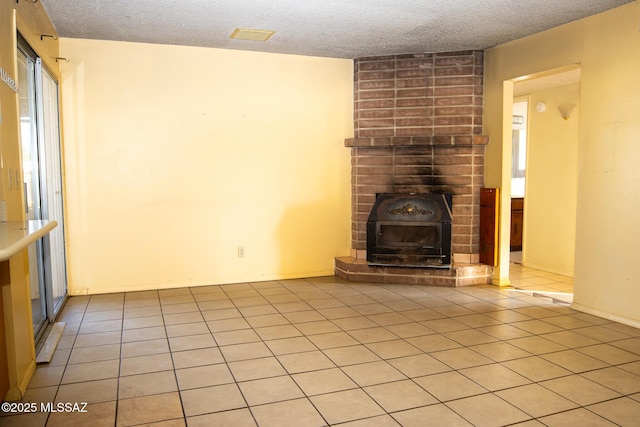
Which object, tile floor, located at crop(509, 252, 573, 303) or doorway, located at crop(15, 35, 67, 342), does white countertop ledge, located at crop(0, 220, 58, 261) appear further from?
tile floor, located at crop(509, 252, 573, 303)

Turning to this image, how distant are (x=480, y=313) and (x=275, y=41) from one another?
112 inches

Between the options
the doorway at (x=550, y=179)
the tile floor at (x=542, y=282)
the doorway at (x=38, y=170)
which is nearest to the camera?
the doorway at (x=38, y=170)

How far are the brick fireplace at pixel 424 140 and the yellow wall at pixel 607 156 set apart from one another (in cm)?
95

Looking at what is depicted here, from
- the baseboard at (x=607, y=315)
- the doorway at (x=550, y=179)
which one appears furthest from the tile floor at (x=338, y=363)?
the doorway at (x=550, y=179)

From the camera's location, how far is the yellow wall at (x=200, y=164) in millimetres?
4273

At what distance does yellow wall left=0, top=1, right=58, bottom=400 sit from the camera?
227 cm

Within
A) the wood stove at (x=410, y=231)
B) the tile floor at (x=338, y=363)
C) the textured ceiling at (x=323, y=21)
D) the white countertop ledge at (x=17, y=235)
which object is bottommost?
the tile floor at (x=338, y=363)

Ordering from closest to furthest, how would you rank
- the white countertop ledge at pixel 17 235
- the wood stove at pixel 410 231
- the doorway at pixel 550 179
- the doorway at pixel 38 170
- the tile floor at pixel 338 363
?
the white countertop ledge at pixel 17 235 → the tile floor at pixel 338 363 → the doorway at pixel 38 170 → the wood stove at pixel 410 231 → the doorway at pixel 550 179

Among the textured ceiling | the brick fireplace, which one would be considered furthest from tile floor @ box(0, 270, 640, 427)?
the textured ceiling

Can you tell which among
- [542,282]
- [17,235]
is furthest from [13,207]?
[542,282]

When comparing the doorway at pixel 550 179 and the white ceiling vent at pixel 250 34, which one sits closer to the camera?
the white ceiling vent at pixel 250 34

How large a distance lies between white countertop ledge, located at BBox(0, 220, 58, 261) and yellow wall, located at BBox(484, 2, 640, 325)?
141 inches

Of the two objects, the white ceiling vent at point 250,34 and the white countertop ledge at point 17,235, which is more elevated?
the white ceiling vent at point 250,34

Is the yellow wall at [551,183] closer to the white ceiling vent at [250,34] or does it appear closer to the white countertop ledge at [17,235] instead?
the white ceiling vent at [250,34]
